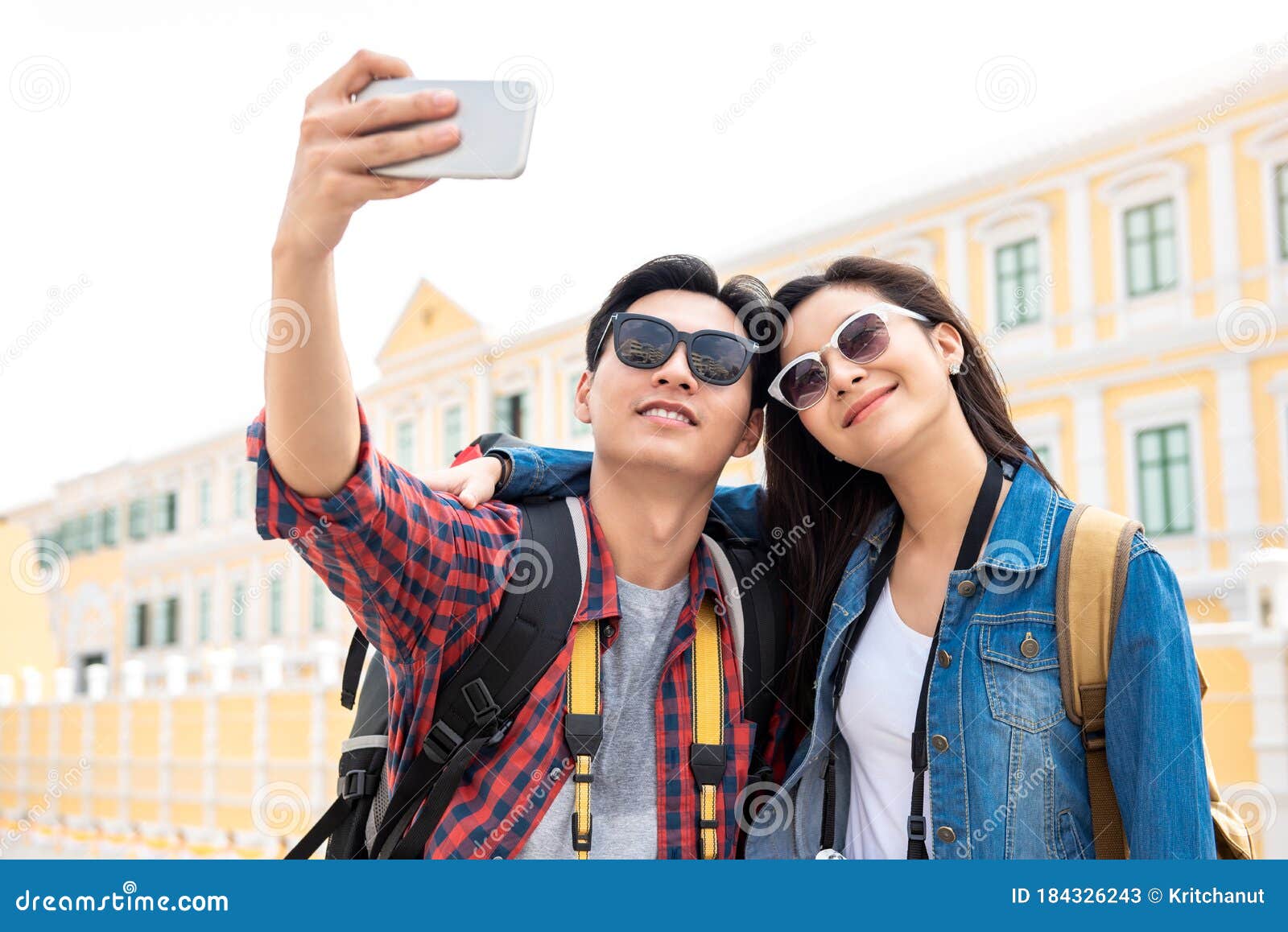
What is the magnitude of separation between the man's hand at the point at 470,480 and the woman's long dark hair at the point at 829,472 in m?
0.73

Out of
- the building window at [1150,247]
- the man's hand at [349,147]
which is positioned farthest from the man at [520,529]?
the building window at [1150,247]

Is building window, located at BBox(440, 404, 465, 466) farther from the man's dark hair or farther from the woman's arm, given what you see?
the woman's arm

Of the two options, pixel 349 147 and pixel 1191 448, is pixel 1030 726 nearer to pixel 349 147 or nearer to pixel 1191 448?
pixel 349 147

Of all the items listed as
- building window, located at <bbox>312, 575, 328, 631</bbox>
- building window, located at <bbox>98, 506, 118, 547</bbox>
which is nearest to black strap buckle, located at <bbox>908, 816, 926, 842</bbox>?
building window, located at <bbox>312, 575, 328, 631</bbox>

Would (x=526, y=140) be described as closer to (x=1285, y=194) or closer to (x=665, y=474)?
(x=665, y=474)

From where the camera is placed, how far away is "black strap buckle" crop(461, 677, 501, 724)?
2.24 meters

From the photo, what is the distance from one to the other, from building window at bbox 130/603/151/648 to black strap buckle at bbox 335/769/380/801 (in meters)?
33.5

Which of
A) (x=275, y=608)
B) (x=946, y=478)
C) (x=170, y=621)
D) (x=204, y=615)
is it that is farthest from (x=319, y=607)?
(x=946, y=478)

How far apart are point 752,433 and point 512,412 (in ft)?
64.5

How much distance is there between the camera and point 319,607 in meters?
26.0

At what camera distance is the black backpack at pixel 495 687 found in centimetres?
224

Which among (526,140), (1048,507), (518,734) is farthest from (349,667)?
(1048,507)

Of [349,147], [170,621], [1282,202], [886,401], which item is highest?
[1282,202]

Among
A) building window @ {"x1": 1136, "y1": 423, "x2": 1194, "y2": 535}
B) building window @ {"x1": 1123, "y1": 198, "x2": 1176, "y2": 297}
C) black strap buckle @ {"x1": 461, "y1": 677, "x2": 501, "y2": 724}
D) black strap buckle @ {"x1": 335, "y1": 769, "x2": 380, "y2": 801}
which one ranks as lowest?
black strap buckle @ {"x1": 335, "y1": 769, "x2": 380, "y2": 801}
